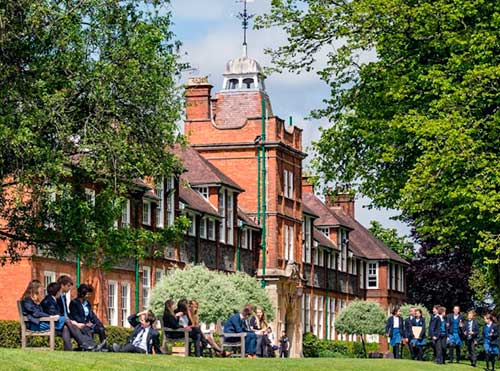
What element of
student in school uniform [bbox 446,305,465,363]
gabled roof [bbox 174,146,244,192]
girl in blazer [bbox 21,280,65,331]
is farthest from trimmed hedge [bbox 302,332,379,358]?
girl in blazer [bbox 21,280,65,331]

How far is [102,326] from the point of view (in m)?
28.6

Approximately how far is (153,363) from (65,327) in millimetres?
2697

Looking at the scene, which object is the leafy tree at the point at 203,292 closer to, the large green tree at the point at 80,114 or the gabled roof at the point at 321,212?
the large green tree at the point at 80,114

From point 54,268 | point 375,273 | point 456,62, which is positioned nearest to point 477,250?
point 456,62

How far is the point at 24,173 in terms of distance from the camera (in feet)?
98.1

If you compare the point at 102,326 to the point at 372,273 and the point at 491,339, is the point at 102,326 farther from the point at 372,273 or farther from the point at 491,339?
the point at 372,273

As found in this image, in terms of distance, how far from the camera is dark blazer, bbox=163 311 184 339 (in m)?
30.3

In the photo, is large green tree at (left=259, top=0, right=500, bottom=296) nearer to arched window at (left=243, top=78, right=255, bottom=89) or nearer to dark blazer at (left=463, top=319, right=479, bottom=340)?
Result: dark blazer at (left=463, top=319, right=479, bottom=340)

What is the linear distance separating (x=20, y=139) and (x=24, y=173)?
1545 mm

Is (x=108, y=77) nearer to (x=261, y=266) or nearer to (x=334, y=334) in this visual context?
(x=261, y=266)

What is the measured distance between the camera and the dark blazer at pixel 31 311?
1000 inches

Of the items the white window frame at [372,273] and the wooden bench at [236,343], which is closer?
the wooden bench at [236,343]

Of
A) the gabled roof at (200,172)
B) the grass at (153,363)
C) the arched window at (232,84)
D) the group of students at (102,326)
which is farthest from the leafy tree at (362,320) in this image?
the grass at (153,363)

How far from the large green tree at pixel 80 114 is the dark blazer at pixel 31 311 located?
4541mm
